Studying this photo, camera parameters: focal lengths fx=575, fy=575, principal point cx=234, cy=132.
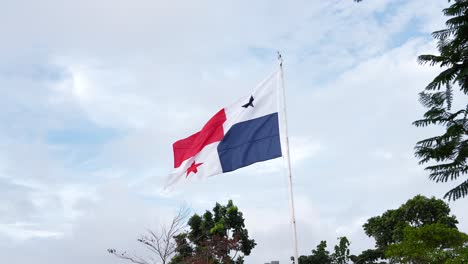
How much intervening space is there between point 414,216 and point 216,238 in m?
20.6

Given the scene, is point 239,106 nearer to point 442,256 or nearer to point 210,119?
point 210,119

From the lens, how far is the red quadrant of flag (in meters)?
14.5

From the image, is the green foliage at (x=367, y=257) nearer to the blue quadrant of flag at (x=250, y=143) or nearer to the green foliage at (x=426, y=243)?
the green foliage at (x=426, y=243)

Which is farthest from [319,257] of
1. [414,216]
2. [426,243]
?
[426,243]

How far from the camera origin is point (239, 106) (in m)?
14.5

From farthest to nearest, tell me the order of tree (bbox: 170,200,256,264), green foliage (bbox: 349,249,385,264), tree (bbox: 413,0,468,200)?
green foliage (bbox: 349,249,385,264)
tree (bbox: 170,200,256,264)
tree (bbox: 413,0,468,200)

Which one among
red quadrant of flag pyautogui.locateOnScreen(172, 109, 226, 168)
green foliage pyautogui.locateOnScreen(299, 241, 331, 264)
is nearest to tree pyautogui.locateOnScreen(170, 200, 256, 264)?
green foliage pyautogui.locateOnScreen(299, 241, 331, 264)

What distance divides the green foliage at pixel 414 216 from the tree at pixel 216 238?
13842 mm

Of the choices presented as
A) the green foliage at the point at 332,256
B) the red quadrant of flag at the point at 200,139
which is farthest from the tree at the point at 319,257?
the red quadrant of flag at the point at 200,139

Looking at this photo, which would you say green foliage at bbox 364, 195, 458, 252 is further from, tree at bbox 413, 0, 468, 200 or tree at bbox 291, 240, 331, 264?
tree at bbox 413, 0, 468, 200

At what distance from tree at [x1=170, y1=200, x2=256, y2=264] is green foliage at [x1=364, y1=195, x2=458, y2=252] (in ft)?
45.4

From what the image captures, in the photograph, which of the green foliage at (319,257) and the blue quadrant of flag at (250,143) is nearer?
the blue quadrant of flag at (250,143)

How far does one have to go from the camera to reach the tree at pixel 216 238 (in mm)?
42281

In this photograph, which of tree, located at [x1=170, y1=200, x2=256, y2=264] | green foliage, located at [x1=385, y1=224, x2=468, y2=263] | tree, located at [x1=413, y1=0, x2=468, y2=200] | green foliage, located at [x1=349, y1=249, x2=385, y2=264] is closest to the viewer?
tree, located at [x1=413, y1=0, x2=468, y2=200]
